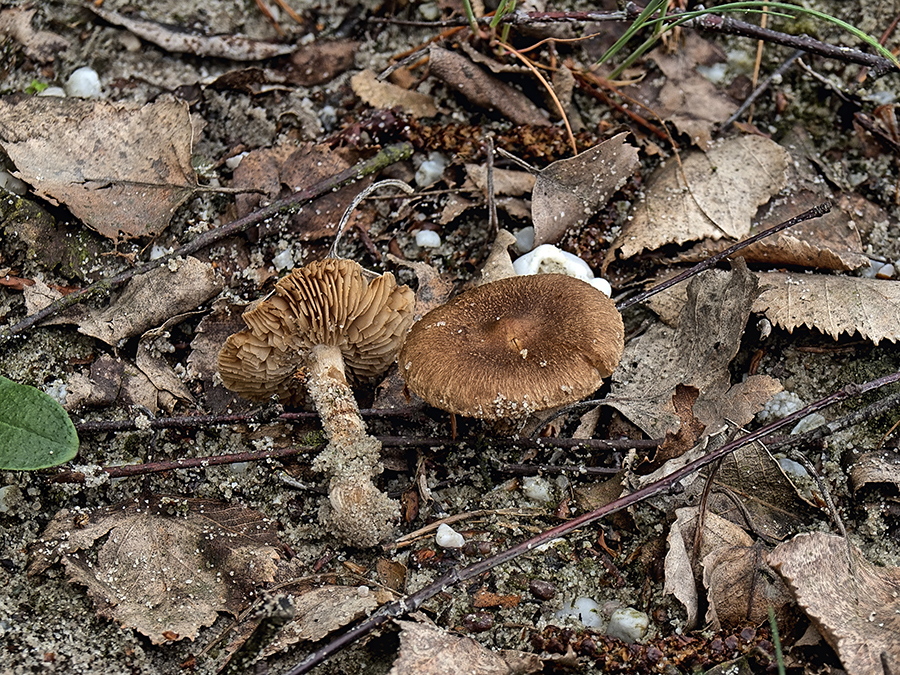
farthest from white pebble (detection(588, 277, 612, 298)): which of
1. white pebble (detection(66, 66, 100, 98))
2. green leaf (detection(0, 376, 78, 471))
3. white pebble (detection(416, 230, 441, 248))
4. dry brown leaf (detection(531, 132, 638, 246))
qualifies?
white pebble (detection(66, 66, 100, 98))

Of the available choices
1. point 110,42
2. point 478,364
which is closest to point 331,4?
point 110,42

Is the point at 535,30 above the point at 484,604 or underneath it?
above

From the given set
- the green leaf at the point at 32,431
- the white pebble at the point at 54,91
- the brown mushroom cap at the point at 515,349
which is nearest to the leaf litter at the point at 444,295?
the green leaf at the point at 32,431

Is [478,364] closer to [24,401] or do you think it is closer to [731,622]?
[731,622]

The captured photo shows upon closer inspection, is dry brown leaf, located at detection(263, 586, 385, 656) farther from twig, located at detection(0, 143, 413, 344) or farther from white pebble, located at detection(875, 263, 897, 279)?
white pebble, located at detection(875, 263, 897, 279)

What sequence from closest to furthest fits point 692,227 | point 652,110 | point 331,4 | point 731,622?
point 731,622 < point 692,227 < point 652,110 < point 331,4

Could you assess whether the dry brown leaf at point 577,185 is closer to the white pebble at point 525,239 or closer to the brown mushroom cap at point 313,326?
the white pebble at point 525,239
